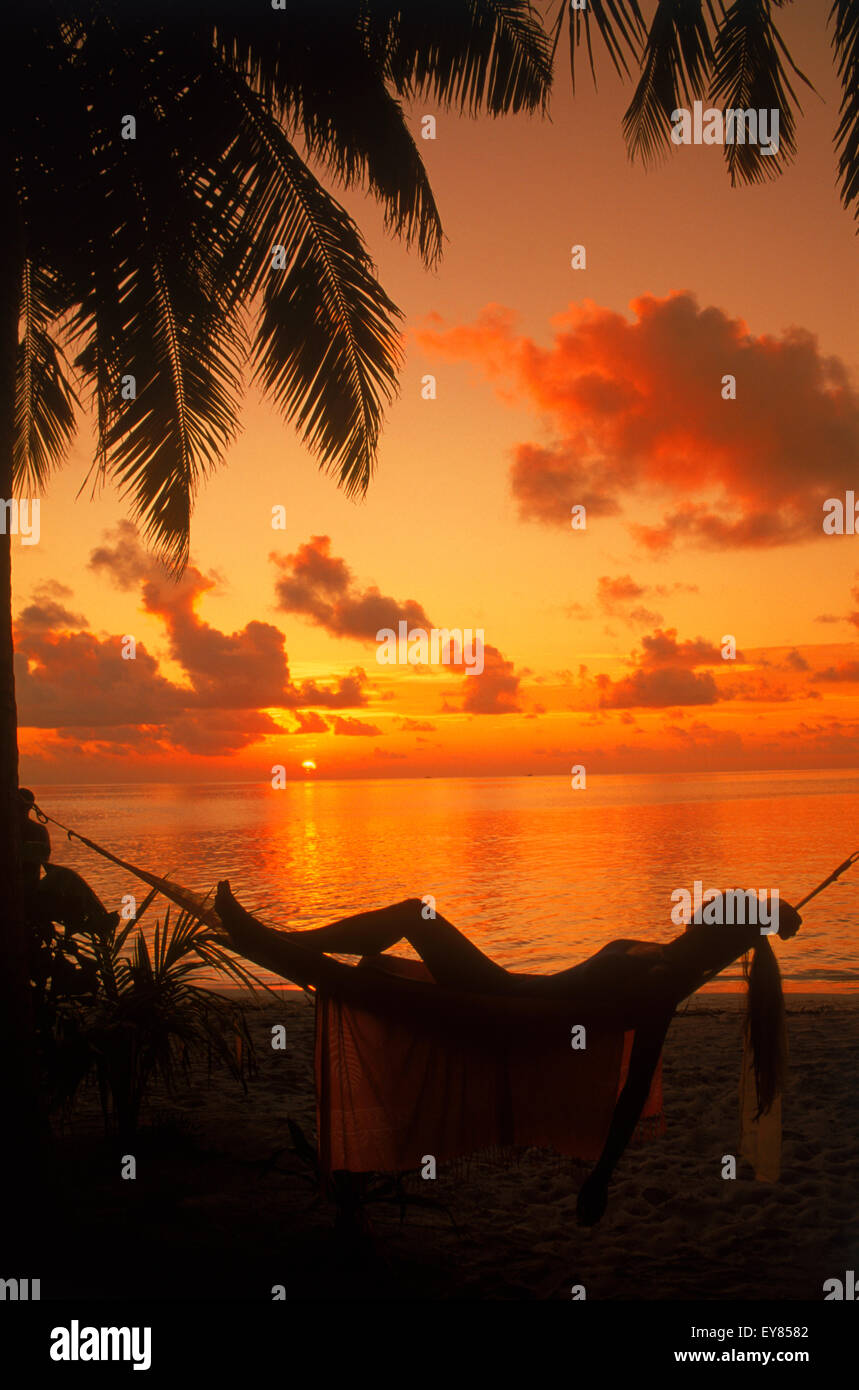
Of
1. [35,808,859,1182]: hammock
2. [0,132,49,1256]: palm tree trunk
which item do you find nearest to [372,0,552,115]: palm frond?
[0,132,49,1256]: palm tree trunk

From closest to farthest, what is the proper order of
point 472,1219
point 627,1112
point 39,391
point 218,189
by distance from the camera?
point 627,1112, point 472,1219, point 218,189, point 39,391

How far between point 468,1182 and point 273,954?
1.43 m

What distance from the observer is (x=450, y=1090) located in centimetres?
229

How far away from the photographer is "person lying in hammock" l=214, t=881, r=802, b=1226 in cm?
219

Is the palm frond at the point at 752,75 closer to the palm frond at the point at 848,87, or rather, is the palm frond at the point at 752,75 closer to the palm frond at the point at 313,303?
the palm frond at the point at 848,87

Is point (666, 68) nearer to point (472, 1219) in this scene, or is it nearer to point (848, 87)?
point (848, 87)

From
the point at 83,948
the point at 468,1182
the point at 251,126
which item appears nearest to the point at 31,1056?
the point at 83,948

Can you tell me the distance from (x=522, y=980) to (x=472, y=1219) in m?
1.04

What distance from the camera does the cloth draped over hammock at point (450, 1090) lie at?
2266mm

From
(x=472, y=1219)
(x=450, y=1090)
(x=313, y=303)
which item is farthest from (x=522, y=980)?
(x=313, y=303)

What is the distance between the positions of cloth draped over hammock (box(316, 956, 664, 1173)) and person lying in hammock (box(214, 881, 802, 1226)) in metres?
0.06

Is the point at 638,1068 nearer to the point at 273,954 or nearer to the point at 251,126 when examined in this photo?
the point at 273,954
